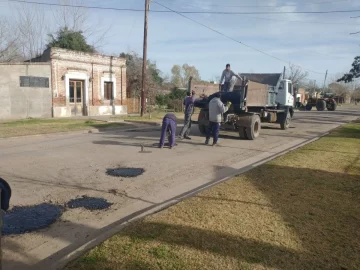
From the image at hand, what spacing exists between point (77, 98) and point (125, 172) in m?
17.8

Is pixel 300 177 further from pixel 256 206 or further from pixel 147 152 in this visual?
pixel 147 152

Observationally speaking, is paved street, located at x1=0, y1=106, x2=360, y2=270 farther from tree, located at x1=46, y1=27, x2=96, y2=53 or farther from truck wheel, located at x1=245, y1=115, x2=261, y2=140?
tree, located at x1=46, y1=27, x2=96, y2=53

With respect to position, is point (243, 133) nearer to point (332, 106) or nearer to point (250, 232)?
point (250, 232)

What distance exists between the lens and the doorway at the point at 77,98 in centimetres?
2316

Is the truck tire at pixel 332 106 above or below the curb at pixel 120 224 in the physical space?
above

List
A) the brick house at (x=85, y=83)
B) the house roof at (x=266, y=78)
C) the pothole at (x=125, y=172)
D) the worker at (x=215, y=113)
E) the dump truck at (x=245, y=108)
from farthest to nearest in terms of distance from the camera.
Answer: the brick house at (x=85, y=83), the house roof at (x=266, y=78), the dump truck at (x=245, y=108), the worker at (x=215, y=113), the pothole at (x=125, y=172)

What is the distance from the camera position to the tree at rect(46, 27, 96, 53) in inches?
1076

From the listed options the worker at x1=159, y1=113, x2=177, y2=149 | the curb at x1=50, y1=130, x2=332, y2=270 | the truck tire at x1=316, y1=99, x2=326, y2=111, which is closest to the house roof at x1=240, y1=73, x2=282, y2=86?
the worker at x1=159, y1=113, x2=177, y2=149

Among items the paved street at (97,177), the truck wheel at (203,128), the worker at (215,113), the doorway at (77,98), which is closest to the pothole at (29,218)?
the paved street at (97,177)

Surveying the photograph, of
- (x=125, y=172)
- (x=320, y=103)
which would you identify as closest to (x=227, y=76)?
(x=125, y=172)

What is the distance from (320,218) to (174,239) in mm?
2061

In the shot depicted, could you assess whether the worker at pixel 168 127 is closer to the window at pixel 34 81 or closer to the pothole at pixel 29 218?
the pothole at pixel 29 218

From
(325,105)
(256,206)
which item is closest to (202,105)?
(256,206)

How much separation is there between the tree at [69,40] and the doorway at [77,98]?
17.1 feet
